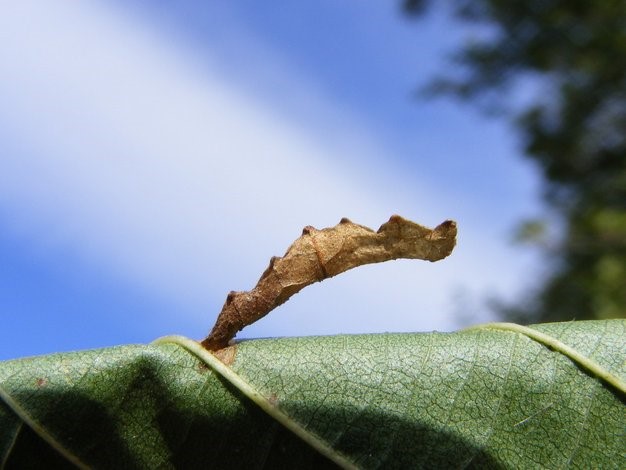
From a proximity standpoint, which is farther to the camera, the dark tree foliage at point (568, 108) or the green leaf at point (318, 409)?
the dark tree foliage at point (568, 108)

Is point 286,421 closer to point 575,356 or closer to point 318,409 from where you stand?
point 318,409

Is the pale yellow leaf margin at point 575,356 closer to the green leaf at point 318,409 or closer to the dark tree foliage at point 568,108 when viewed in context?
the green leaf at point 318,409

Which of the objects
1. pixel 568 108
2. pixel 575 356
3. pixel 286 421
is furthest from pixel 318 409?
pixel 568 108

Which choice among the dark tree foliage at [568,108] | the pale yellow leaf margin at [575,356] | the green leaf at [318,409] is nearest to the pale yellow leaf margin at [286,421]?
the green leaf at [318,409]

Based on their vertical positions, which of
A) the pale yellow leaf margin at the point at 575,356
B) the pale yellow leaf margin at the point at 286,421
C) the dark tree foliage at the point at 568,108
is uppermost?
the dark tree foliage at the point at 568,108

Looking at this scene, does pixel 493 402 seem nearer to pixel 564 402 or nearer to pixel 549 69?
pixel 564 402
